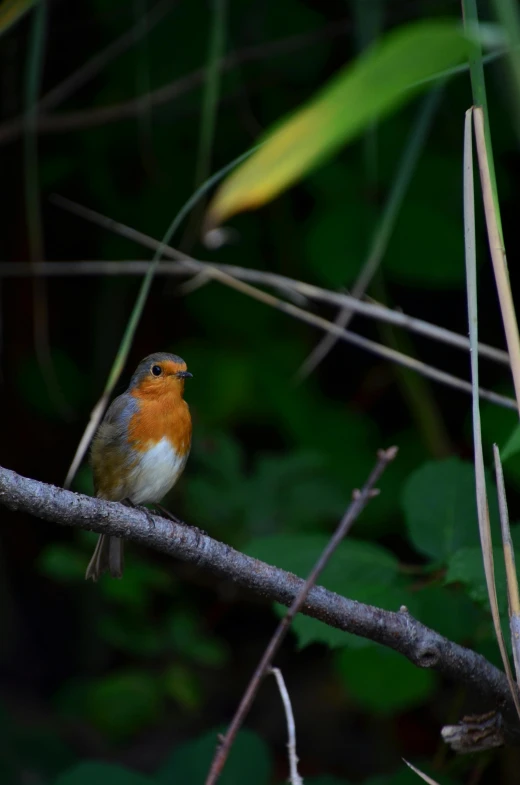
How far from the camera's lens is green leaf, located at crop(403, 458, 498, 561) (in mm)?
2344

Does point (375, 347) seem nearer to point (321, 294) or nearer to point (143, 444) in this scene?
point (321, 294)

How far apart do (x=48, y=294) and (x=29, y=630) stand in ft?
5.62

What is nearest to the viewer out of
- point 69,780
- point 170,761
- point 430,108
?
point 430,108

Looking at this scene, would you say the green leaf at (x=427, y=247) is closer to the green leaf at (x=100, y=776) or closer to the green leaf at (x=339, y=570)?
the green leaf at (x=339, y=570)

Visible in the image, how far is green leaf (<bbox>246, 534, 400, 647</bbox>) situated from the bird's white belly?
45cm

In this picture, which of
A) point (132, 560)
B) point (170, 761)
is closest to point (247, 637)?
point (132, 560)

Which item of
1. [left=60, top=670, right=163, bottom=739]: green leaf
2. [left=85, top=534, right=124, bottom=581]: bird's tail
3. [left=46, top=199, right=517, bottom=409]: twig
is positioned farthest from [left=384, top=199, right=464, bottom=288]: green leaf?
[left=60, top=670, right=163, bottom=739]: green leaf

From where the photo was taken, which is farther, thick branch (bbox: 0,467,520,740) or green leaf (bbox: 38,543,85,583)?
green leaf (bbox: 38,543,85,583)

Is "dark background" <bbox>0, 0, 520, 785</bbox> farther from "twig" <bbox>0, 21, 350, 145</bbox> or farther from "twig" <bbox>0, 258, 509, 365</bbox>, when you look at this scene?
"twig" <bbox>0, 258, 509, 365</bbox>

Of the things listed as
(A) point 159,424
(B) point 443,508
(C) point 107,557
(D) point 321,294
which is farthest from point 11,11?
(C) point 107,557

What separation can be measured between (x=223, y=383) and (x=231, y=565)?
2.28 m

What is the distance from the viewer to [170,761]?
9.35 feet

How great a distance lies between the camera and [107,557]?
120 inches

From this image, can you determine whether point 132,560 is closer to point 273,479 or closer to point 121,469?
point 273,479
